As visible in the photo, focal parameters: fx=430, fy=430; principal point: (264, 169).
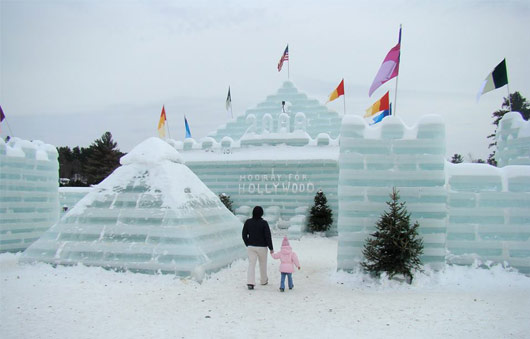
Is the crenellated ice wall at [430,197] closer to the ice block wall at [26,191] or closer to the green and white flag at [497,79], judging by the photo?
the green and white flag at [497,79]

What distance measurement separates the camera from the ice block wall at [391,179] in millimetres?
8805

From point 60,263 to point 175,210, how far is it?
2701 mm

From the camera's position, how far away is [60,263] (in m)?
9.27

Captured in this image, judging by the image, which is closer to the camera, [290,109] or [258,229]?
[258,229]

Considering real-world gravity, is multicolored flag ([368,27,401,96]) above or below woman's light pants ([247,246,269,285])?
above

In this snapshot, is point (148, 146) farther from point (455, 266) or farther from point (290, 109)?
point (290, 109)

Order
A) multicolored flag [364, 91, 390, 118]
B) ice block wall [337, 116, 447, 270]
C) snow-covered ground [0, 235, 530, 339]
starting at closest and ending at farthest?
snow-covered ground [0, 235, 530, 339] → ice block wall [337, 116, 447, 270] → multicolored flag [364, 91, 390, 118]

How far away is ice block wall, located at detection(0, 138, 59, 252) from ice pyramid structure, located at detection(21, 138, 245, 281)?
9.74 feet

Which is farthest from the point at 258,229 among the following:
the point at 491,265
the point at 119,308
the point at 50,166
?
the point at 50,166

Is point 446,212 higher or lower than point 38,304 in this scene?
higher

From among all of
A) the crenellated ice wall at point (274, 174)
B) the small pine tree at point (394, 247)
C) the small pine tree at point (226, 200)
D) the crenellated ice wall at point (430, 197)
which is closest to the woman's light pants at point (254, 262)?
the crenellated ice wall at point (430, 197)

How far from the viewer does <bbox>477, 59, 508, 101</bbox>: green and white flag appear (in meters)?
11.5

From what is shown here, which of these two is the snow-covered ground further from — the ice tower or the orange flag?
the orange flag

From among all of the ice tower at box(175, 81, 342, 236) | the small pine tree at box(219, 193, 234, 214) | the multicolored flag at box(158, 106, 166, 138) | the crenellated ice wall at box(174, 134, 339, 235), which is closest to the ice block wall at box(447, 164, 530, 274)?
the ice tower at box(175, 81, 342, 236)
